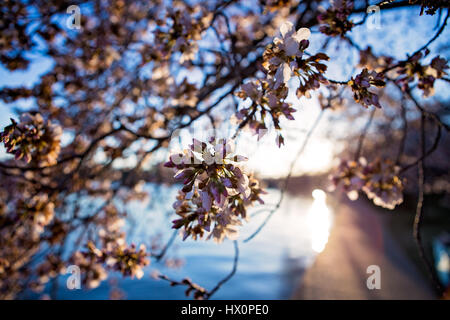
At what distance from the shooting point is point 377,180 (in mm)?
1569

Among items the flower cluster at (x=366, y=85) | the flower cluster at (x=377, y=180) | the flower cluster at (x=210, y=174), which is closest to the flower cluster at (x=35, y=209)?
the flower cluster at (x=210, y=174)

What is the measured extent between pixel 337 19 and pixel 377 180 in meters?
1.04

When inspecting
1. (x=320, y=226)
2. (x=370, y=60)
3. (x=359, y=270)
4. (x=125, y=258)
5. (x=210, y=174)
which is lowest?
(x=359, y=270)

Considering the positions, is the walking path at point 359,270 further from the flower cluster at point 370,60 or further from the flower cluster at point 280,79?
the flower cluster at point 280,79

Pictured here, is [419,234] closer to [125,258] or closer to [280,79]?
Answer: [280,79]

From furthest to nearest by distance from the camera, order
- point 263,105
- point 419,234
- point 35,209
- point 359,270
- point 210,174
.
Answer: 1. point 359,270
2. point 35,209
3. point 419,234
4. point 263,105
5. point 210,174

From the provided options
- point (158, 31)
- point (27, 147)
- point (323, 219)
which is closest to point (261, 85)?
point (158, 31)

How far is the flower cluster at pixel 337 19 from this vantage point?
3.46 feet

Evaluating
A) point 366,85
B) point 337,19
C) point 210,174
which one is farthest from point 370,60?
point 210,174

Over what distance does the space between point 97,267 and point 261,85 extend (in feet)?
5.97

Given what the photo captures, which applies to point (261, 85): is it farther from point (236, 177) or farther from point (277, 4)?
point (277, 4)

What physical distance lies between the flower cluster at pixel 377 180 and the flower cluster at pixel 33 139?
1853 mm

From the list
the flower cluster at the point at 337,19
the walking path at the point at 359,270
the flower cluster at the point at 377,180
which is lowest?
the walking path at the point at 359,270

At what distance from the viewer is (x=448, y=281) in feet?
16.7
